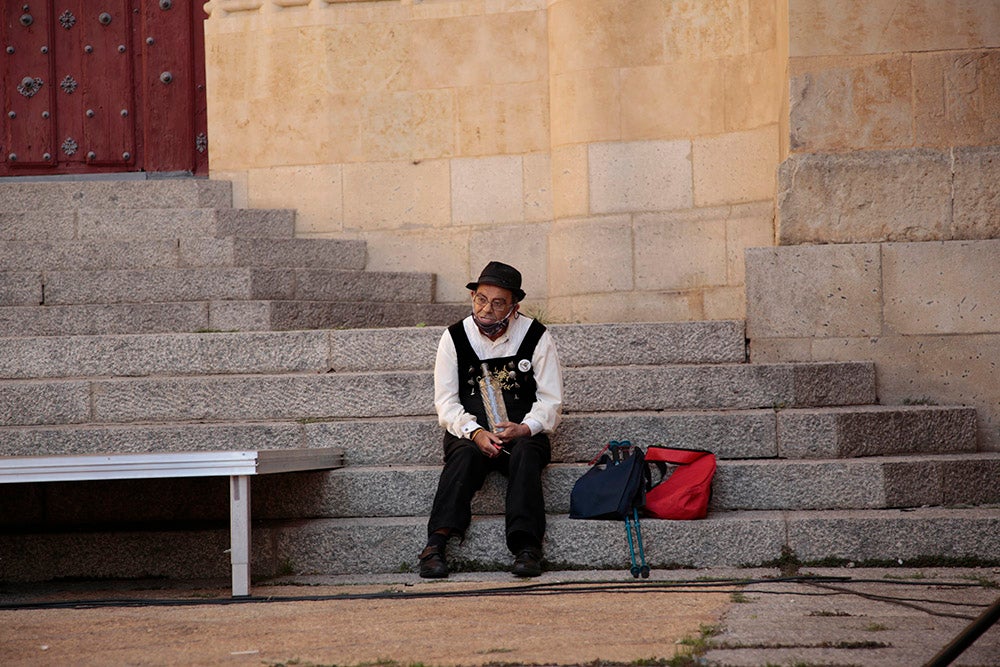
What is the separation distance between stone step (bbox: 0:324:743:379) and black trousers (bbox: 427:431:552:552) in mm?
1169

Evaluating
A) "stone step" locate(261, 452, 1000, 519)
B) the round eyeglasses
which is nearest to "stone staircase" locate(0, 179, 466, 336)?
"stone step" locate(261, 452, 1000, 519)

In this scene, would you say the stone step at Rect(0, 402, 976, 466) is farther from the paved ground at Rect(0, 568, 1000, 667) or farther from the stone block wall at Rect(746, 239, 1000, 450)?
the paved ground at Rect(0, 568, 1000, 667)

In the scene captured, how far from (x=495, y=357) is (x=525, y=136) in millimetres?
3379

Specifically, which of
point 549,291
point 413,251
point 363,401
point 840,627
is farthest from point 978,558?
point 413,251

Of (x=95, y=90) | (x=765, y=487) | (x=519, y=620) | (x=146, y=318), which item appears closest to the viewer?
(x=519, y=620)

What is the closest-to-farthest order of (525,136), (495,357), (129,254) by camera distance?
(495,357), (129,254), (525,136)

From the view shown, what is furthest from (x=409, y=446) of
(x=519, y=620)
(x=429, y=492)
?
(x=519, y=620)

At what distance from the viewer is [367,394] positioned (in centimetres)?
670

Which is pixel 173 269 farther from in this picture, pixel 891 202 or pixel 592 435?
pixel 891 202

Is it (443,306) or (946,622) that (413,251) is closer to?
(443,306)

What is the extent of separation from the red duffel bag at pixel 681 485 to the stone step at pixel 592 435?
1.11 ft

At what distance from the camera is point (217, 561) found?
236 inches

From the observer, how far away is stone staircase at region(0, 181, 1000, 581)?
18.9 feet

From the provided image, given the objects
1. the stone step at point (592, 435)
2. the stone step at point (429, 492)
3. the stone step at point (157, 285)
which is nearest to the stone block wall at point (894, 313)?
the stone step at point (592, 435)
